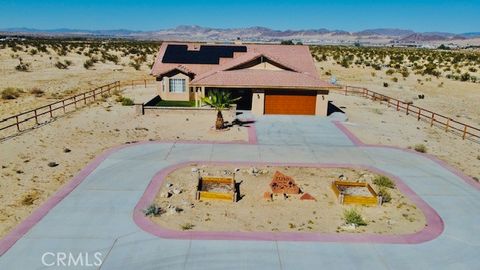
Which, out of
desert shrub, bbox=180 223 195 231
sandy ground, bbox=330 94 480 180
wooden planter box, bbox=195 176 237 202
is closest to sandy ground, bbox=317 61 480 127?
sandy ground, bbox=330 94 480 180

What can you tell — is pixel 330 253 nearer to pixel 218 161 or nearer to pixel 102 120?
pixel 218 161

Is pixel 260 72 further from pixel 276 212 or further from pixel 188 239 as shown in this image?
pixel 188 239

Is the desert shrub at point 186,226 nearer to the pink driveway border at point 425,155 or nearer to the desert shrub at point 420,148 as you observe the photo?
the pink driveway border at point 425,155

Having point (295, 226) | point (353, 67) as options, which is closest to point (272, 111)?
point (295, 226)

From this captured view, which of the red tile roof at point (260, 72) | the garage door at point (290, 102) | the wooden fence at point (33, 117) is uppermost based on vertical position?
the red tile roof at point (260, 72)

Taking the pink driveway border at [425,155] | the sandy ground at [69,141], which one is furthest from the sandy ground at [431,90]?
the sandy ground at [69,141]

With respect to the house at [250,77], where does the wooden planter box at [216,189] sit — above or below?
below
